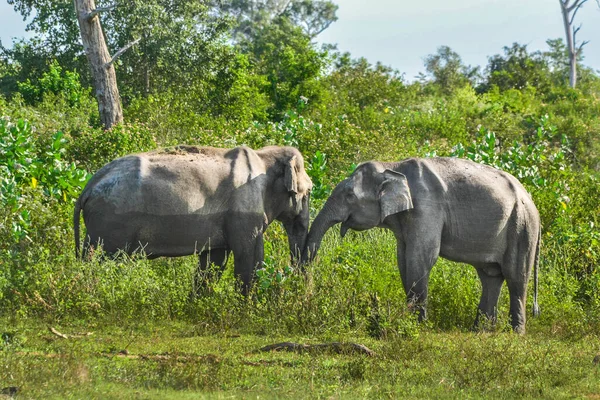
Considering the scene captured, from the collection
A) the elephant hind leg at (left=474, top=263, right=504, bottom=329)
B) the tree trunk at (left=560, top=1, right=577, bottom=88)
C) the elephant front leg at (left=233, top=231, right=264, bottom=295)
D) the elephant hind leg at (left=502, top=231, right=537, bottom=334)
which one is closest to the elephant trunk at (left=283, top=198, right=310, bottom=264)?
the elephant front leg at (left=233, top=231, right=264, bottom=295)

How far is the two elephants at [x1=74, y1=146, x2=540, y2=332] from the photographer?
32.7 ft

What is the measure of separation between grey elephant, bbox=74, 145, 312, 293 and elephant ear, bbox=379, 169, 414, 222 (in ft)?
3.94

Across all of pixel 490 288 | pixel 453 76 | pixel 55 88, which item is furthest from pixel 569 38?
pixel 490 288

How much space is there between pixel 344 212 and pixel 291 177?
0.79m

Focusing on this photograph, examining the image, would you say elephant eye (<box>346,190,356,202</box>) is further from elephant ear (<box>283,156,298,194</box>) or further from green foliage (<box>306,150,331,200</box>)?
green foliage (<box>306,150,331,200</box>)

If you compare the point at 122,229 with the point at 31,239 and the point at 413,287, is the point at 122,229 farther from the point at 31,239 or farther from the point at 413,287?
the point at 413,287

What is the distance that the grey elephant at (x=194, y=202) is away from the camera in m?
9.99

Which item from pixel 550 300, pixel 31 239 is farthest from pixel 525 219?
pixel 31 239

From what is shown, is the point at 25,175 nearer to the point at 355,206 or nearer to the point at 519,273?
the point at 355,206

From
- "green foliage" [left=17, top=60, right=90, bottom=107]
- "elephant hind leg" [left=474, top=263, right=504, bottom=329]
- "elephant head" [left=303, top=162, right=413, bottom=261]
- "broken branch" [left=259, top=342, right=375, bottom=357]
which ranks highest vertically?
"green foliage" [left=17, top=60, right=90, bottom=107]

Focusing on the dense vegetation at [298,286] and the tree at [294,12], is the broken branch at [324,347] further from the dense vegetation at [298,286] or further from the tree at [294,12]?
the tree at [294,12]

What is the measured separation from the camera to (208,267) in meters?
10.8

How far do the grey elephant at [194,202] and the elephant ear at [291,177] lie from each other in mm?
11

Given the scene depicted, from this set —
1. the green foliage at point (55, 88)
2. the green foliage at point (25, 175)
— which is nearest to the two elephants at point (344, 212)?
the green foliage at point (25, 175)
